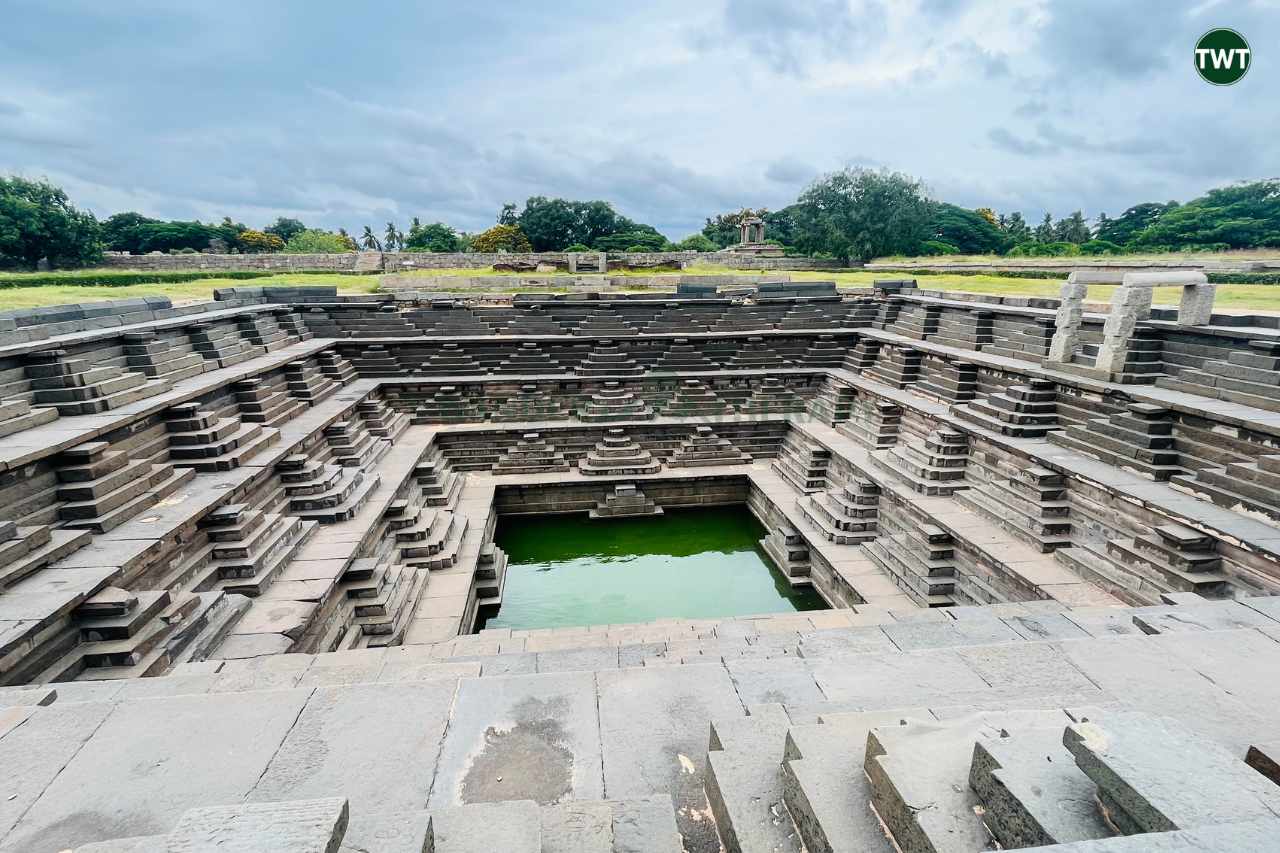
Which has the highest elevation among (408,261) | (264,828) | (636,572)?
(408,261)

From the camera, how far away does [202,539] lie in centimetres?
680

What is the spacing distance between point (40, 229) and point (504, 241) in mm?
20609

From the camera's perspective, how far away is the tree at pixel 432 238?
4102 centimetres

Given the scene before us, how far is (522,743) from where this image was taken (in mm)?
3490

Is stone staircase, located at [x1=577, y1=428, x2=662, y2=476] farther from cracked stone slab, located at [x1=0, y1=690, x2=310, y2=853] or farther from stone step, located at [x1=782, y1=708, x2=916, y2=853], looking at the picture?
stone step, located at [x1=782, y1=708, x2=916, y2=853]

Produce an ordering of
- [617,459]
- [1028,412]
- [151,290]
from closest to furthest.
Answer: [1028,412] < [617,459] < [151,290]

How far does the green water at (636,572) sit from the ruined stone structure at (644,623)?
1.43ft

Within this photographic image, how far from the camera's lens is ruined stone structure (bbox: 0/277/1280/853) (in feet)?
8.11

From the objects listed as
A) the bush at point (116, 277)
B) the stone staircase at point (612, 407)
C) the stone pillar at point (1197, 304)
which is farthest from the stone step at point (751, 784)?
the bush at point (116, 277)

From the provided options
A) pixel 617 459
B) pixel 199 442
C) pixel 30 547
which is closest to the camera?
pixel 30 547

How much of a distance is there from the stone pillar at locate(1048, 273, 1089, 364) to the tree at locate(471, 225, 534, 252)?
30573 mm

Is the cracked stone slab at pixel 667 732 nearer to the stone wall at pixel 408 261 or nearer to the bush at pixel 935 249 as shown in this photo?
the stone wall at pixel 408 261

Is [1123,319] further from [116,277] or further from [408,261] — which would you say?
[408,261]

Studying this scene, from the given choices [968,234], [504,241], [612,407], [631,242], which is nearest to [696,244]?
[631,242]
